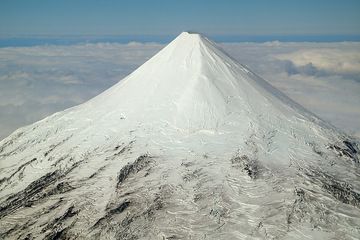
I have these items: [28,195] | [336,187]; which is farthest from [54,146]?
[336,187]


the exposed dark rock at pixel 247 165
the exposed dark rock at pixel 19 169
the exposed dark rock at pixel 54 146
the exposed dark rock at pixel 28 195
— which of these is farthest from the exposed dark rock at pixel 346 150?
the exposed dark rock at pixel 19 169

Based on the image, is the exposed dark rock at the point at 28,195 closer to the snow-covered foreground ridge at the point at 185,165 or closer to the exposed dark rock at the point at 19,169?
the snow-covered foreground ridge at the point at 185,165

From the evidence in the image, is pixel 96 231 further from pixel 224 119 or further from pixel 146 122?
pixel 224 119

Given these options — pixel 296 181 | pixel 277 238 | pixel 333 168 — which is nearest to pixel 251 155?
pixel 296 181

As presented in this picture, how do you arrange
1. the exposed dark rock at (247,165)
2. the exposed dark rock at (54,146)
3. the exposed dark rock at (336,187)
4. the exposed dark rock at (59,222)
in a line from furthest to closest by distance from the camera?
1. the exposed dark rock at (54,146)
2. the exposed dark rock at (247,165)
3. the exposed dark rock at (336,187)
4. the exposed dark rock at (59,222)

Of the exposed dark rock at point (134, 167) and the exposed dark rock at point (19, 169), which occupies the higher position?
the exposed dark rock at point (134, 167)

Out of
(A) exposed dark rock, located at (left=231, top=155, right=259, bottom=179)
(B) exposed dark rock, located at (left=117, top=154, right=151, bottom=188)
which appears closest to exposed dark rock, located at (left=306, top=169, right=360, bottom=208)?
(A) exposed dark rock, located at (left=231, top=155, right=259, bottom=179)

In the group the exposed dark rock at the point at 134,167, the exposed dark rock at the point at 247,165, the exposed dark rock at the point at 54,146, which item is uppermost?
the exposed dark rock at the point at 247,165

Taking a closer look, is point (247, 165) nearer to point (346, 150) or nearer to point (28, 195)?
point (346, 150)
